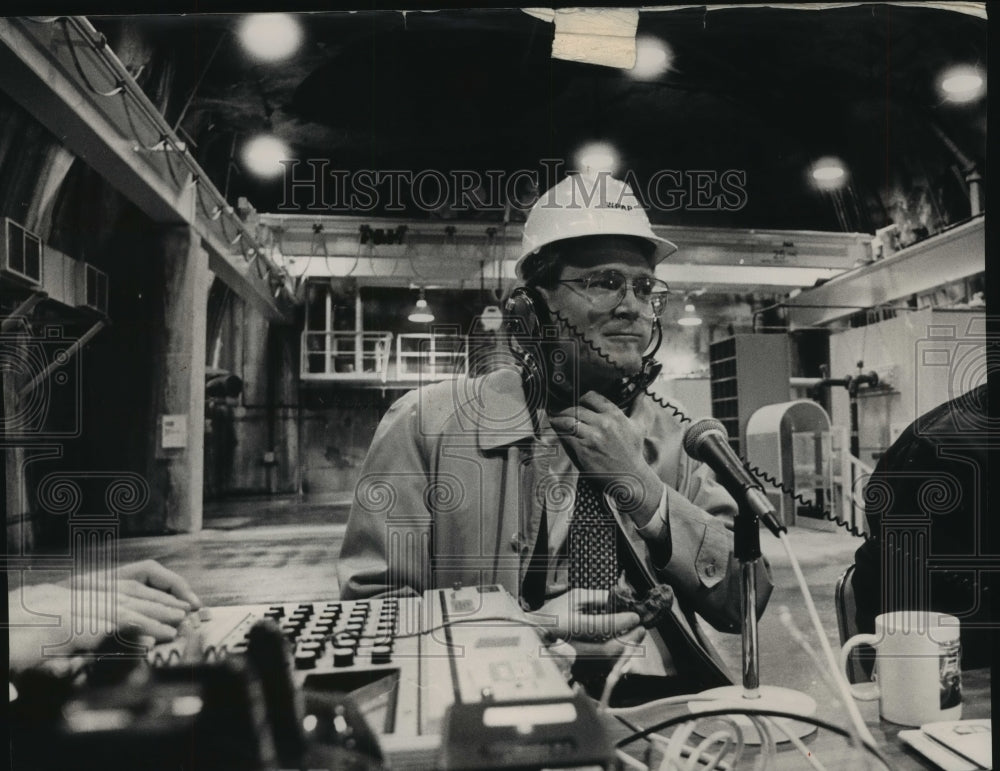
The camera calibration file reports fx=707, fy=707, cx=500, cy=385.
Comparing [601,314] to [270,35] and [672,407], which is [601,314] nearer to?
[672,407]

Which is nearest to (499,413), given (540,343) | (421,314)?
(540,343)

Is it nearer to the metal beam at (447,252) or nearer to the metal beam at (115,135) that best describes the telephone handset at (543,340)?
the metal beam at (447,252)

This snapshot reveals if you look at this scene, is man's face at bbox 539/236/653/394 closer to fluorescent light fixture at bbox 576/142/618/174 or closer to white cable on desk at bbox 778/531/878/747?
fluorescent light fixture at bbox 576/142/618/174

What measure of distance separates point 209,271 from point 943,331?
1.66 m

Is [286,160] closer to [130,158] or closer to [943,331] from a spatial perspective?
[130,158]

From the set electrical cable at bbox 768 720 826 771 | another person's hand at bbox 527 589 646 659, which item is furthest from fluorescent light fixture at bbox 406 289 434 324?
electrical cable at bbox 768 720 826 771

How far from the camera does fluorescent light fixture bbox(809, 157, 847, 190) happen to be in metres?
1.62

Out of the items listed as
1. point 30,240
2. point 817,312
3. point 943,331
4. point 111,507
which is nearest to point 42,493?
point 111,507

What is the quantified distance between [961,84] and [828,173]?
1.23 feet

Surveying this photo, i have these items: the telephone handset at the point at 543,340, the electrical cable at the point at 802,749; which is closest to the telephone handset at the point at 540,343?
the telephone handset at the point at 543,340

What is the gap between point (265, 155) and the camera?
1.57m

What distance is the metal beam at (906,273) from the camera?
1588 millimetres

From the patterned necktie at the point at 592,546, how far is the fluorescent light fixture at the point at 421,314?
1.65 ft

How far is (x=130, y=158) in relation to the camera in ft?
4.98
